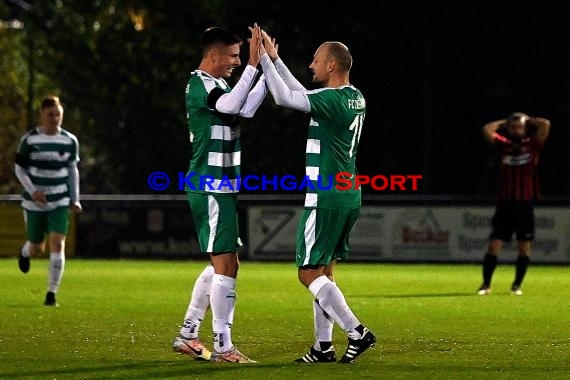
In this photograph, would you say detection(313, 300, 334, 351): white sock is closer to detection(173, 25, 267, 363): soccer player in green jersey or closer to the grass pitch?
the grass pitch

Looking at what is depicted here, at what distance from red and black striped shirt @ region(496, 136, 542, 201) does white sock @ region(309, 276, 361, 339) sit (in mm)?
8761

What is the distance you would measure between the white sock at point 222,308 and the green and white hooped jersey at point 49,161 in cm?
633

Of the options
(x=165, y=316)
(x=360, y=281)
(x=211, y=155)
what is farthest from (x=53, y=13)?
(x=211, y=155)

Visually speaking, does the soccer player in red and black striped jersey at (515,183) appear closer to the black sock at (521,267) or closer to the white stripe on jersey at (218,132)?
the black sock at (521,267)

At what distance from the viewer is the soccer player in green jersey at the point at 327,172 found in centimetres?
994

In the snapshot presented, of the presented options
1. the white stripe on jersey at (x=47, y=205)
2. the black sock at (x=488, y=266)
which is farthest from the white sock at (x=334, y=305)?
the black sock at (x=488, y=266)

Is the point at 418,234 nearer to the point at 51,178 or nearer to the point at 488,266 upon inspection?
the point at 488,266

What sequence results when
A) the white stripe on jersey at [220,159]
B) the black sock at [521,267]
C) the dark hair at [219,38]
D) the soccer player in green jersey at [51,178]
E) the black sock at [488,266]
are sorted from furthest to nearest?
the black sock at [521,267], the black sock at [488,266], the soccer player in green jersey at [51,178], the dark hair at [219,38], the white stripe on jersey at [220,159]

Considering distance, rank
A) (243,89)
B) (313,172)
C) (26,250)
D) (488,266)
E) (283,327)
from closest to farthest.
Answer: (243,89) < (313,172) < (283,327) < (26,250) < (488,266)

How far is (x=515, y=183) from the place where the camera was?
60.5ft

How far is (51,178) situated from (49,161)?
0.21 metres

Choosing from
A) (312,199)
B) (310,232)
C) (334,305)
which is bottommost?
(334,305)

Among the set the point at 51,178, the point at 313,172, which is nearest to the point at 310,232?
the point at 313,172

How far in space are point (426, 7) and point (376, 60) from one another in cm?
196
